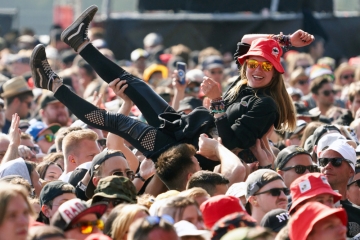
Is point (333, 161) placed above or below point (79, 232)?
below

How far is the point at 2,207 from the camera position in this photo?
5180mm

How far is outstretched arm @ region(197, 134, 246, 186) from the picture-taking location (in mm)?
7184

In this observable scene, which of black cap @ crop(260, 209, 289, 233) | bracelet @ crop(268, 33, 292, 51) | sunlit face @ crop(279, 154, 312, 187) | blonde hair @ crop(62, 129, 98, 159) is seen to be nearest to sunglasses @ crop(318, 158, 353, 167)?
sunlit face @ crop(279, 154, 312, 187)

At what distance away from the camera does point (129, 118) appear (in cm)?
804

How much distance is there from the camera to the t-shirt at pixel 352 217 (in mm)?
6969

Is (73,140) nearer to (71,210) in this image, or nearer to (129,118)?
(129,118)

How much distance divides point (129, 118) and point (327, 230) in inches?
118

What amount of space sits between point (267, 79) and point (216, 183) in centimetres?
139

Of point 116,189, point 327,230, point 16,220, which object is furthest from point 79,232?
point 327,230

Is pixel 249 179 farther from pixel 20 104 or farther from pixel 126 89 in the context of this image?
pixel 20 104

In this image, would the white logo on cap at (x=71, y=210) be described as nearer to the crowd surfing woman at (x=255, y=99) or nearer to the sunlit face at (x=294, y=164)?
the crowd surfing woman at (x=255, y=99)

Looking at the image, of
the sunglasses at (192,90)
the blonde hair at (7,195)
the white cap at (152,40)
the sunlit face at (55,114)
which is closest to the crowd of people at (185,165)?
the blonde hair at (7,195)

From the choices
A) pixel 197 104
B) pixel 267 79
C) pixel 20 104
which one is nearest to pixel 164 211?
pixel 267 79

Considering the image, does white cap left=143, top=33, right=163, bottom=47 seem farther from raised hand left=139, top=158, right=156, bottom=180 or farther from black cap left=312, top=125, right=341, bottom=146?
raised hand left=139, top=158, right=156, bottom=180
